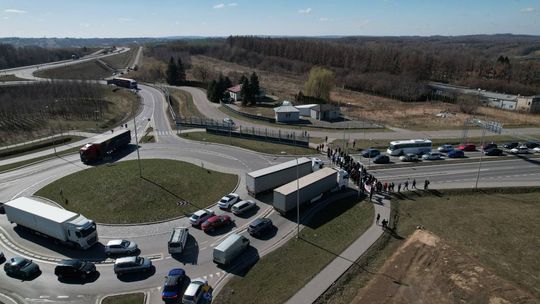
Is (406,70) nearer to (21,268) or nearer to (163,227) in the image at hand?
(163,227)

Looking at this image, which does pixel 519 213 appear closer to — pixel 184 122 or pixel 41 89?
pixel 184 122

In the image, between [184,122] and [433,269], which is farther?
[184,122]

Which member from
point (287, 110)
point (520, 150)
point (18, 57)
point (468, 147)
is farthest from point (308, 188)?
point (18, 57)

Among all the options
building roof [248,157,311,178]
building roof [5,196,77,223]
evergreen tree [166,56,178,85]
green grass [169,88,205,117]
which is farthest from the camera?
evergreen tree [166,56,178,85]

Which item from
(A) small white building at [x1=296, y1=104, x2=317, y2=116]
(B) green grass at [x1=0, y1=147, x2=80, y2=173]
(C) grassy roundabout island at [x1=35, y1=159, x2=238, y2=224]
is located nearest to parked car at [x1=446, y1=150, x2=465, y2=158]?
(C) grassy roundabout island at [x1=35, y1=159, x2=238, y2=224]

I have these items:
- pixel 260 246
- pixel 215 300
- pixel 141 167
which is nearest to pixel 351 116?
pixel 141 167

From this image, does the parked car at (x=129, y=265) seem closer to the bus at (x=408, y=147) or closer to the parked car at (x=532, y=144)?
the bus at (x=408, y=147)

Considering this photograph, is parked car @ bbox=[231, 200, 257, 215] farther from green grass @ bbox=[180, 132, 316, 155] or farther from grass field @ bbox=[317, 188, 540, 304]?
green grass @ bbox=[180, 132, 316, 155]
